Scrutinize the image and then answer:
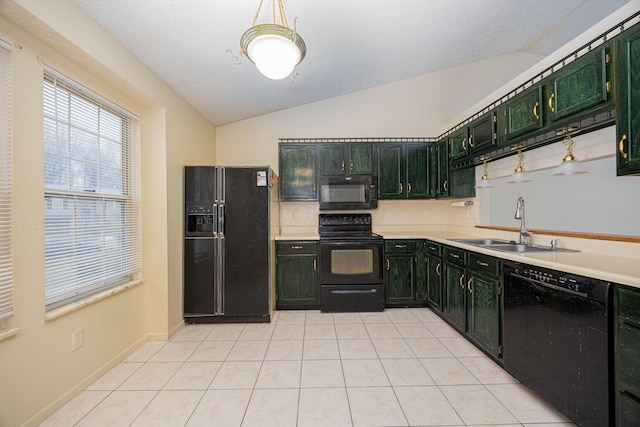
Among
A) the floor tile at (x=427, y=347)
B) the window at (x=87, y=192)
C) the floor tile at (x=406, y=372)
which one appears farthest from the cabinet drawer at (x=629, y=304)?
the window at (x=87, y=192)

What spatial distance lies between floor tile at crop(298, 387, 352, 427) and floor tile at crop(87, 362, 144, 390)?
1.29m

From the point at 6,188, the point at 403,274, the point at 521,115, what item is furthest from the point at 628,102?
the point at 6,188

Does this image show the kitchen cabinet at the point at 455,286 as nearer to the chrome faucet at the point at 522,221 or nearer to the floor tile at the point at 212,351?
the chrome faucet at the point at 522,221

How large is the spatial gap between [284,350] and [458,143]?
2.77 metres

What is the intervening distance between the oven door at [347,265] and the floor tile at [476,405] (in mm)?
1445

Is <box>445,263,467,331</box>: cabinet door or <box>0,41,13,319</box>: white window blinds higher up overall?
<box>0,41,13,319</box>: white window blinds

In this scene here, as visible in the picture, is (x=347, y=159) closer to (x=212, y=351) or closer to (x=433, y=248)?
(x=433, y=248)

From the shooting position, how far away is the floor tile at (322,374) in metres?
1.83

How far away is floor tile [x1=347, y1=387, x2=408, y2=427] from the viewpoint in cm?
149

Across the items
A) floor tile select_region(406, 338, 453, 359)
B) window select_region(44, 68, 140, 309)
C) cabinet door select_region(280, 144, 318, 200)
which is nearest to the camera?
window select_region(44, 68, 140, 309)

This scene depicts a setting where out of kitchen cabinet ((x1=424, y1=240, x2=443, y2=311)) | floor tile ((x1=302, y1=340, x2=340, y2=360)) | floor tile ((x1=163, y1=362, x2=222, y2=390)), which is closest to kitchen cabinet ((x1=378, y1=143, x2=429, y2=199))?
kitchen cabinet ((x1=424, y1=240, x2=443, y2=311))

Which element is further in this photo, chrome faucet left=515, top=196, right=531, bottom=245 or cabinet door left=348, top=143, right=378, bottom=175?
cabinet door left=348, top=143, right=378, bottom=175

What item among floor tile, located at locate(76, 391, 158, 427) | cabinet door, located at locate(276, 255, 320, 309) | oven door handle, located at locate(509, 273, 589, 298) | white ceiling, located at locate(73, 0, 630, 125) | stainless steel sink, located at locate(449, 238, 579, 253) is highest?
white ceiling, located at locate(73, 0, 630, 125)

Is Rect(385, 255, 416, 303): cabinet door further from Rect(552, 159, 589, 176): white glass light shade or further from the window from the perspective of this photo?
the window
